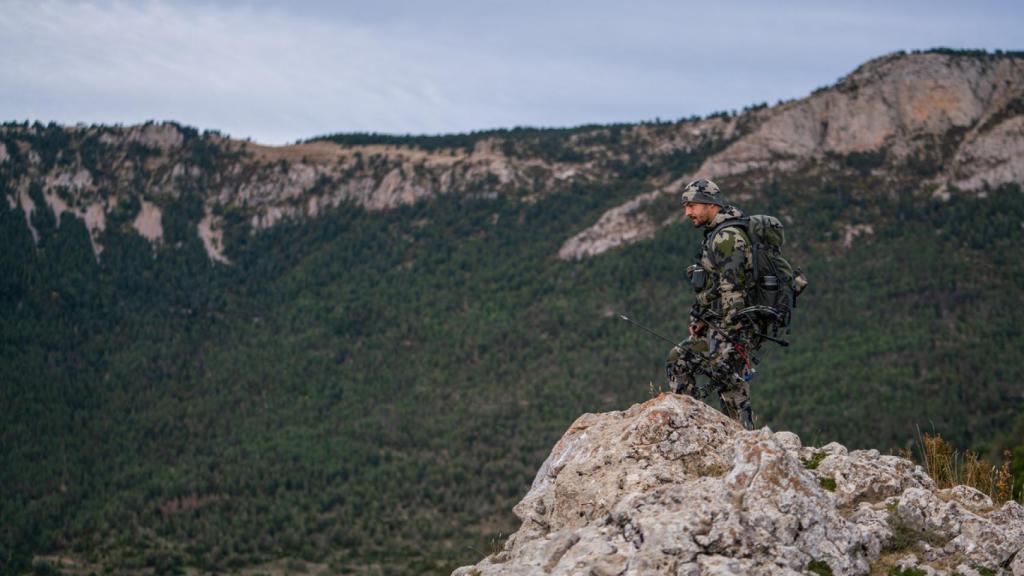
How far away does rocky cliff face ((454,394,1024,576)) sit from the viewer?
1062 cm

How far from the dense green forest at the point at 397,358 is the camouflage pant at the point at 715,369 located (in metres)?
54.3

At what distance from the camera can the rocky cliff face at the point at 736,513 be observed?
1062cm

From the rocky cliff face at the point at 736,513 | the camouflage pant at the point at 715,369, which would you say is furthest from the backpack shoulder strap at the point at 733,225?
the rocky cliff face at the point at 736,513

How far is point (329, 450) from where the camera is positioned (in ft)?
384

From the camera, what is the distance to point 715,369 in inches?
557

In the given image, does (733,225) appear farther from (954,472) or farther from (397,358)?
(397,358)

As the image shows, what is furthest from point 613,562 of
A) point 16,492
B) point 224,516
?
point 16,492

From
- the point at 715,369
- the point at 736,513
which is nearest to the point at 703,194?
the point at 715,369

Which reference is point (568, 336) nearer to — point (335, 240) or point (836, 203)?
point (836, 203)

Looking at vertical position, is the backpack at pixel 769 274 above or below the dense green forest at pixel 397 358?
above

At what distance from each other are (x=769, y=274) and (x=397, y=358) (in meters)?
127

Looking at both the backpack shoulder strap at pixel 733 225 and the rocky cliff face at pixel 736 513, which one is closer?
the rocky cliff face at pixel 736 513

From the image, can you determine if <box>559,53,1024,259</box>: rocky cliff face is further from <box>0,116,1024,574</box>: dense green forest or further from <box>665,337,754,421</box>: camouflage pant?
<box>665,337,754,421</box>: camouflage pant

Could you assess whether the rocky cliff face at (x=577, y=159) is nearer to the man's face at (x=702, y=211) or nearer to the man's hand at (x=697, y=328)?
the man's face at (x=702, y=211)
